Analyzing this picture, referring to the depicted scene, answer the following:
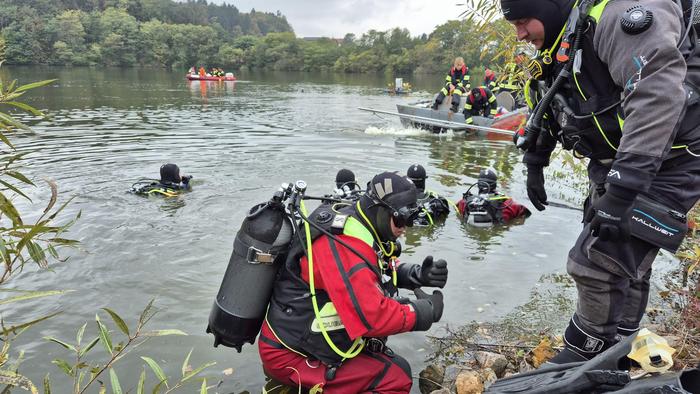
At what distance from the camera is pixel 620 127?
211 centimetres

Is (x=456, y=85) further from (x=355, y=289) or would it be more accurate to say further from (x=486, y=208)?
(x=355, y=289)

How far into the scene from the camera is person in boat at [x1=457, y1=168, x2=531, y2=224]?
6258mm

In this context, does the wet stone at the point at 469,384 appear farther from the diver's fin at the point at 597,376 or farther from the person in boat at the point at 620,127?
the diver's fin at the point at 597,376

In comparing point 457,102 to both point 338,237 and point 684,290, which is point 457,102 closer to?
point 684,290

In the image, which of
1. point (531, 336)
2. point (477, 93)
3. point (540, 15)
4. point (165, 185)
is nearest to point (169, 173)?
point (165, 185)

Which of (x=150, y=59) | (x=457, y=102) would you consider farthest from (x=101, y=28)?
(x=457, y=102)

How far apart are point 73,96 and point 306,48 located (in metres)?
60.9

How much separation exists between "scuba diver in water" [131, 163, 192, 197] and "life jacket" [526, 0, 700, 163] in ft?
20.3

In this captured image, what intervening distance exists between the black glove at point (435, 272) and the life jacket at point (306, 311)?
39 cm

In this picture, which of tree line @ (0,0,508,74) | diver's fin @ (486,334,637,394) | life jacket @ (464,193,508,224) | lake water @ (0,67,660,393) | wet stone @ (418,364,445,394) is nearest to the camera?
diver's fin @ (486,334,637,394)

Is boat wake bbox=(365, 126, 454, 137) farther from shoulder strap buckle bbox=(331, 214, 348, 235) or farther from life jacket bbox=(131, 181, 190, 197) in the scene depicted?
shoulder strap buckle bbox=(331, 214, 348, 235)

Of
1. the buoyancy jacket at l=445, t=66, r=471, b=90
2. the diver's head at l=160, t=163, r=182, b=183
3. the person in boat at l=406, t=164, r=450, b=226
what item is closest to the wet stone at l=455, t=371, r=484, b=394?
the person in boat at l=406, t=164, r=450, b=226

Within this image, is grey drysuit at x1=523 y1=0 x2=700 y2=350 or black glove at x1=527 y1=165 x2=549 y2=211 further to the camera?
black glove at x1=527 y1=165 x2=549 y2=211

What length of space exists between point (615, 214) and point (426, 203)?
460 centimetres
